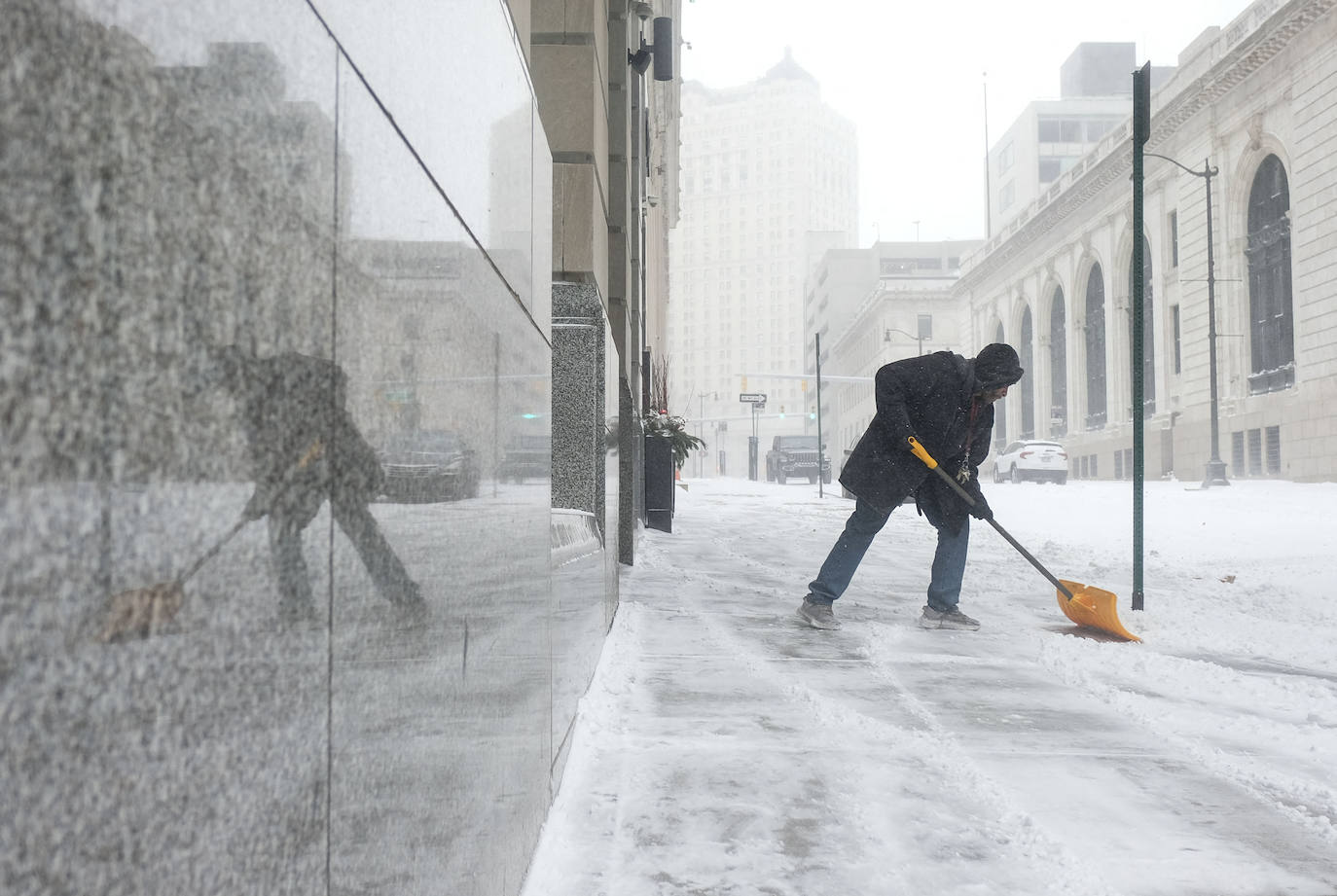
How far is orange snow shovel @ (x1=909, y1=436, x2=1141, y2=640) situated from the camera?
5379 millimetres

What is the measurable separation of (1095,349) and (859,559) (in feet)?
132

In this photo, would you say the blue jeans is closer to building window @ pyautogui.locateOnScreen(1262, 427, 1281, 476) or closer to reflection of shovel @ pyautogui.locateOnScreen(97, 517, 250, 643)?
reflection of shovel @ pyautogui.locateOnScreen(97, 517, 250, 643)

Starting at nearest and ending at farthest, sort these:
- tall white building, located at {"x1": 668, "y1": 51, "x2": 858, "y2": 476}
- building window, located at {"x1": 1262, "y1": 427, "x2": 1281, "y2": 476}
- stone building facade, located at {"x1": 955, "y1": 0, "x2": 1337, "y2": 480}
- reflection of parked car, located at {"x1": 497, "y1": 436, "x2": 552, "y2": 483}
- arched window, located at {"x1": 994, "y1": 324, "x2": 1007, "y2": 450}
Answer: reflection of parked car, located at {"x1": 497, "y1": 436, "x2": 552, "y2": 483}, stone building facade, located at {"x1": 955, "y1": 0, "x2": 1337, "y2": 480}, building window, located at {"x1": 1262, "y1": 427, "x2": 1281, "y2": 476}, arched window, located at {"x1": 994, "y1": 324, "x2": 1007, "y2": 450}, tall white building, located at {"x1": 668, "y1": 51, "x2": 858, "y2": 476}

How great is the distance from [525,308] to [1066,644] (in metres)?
→ 3.81

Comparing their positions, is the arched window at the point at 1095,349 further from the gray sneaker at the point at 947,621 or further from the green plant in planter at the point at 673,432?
the gray sneaker at the point at 947,621

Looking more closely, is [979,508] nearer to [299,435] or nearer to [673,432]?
[299,435]

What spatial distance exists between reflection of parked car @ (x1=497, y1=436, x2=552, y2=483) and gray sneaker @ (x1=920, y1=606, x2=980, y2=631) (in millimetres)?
3580

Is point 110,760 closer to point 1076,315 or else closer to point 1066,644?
point 1066,644

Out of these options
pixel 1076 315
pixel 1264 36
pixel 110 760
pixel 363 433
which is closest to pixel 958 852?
pixel 363 433

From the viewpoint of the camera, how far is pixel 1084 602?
5.51 metres

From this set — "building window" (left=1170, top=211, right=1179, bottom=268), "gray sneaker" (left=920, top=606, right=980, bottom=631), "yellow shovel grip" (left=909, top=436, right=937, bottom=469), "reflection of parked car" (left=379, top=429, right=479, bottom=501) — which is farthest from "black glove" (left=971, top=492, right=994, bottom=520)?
"building window" (left=1170, top=211, right=1179, bottom=268)

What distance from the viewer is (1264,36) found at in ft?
89.1

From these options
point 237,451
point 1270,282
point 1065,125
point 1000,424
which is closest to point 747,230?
point 1065,125

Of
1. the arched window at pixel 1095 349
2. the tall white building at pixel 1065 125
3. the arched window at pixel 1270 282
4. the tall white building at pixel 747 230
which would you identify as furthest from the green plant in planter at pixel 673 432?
the tall white building at pixel 747 230
